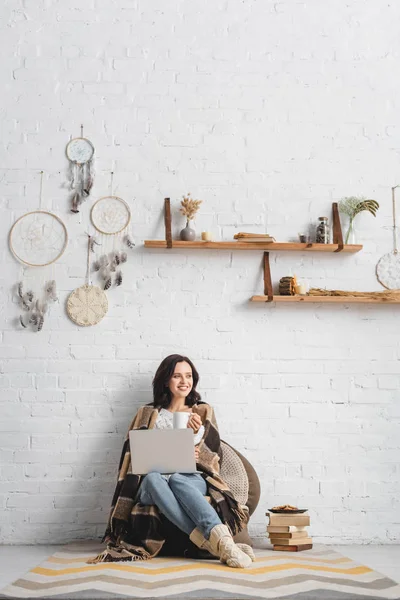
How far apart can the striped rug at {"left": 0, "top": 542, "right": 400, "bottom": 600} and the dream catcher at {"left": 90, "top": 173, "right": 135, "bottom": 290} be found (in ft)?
5.65

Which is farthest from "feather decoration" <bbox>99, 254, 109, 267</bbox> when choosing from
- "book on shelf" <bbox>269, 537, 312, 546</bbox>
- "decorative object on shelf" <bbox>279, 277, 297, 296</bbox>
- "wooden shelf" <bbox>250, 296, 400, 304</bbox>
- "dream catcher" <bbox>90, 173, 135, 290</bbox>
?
"book on shelf" <bbox>269, 537, 312, 546</bbox>

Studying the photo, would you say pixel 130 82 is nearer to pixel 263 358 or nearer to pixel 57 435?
pixel 263 358

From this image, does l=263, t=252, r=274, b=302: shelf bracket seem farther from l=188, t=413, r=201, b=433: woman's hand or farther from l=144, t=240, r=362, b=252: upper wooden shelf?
l=188, t=413, r=201, b=433: woman's hand

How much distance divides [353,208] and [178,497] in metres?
2.11

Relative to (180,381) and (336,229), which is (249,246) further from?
(180,381)

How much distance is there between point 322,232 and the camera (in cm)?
459

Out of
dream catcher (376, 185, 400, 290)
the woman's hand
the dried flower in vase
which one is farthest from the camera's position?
dream catcher (376, 185, 400, 290)

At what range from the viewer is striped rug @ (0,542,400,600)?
2.72 m

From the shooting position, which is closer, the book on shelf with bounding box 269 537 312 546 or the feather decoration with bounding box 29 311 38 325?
the book on shelf with bounding box 269 537 312 546

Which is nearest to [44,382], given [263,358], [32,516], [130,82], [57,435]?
[57,435]

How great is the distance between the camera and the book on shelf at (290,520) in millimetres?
3990

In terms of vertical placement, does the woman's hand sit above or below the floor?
above

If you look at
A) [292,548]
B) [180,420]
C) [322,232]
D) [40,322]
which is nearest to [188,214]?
[322,232]

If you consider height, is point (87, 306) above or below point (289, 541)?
above
